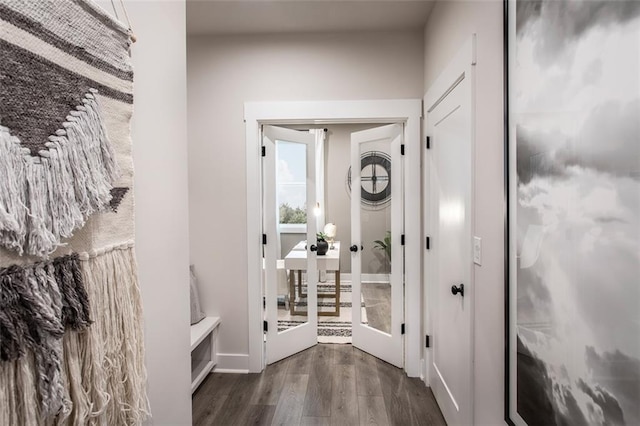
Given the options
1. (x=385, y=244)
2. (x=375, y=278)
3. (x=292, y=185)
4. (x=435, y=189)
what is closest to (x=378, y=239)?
(x=385, y=244)

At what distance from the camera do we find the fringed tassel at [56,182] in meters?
0.51

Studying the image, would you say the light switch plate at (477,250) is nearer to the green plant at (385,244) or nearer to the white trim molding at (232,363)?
the green plant at (385,244)

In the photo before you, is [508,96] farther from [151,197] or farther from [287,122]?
[287,122]

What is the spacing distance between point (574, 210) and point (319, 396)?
211 centimetres

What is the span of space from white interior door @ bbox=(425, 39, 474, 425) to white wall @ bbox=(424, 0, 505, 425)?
79 millimetres

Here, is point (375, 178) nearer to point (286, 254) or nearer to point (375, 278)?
point (375, 278)

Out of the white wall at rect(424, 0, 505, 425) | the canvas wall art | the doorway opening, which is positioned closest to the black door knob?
the white wall at rect(424, 0, 505, 425)

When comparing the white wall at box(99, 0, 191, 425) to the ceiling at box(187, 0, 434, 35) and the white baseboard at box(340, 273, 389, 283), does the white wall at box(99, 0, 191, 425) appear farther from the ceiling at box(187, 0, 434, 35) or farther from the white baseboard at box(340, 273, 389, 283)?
the white baseboard at box(340, 273, 389, 283)

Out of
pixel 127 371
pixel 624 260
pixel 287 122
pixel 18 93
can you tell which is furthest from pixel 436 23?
pixel 127 371

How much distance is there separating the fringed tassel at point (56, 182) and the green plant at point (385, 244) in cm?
244

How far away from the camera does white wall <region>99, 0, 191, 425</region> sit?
0.97 m

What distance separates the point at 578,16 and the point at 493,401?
54.7 inches

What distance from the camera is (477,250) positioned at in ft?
5.02

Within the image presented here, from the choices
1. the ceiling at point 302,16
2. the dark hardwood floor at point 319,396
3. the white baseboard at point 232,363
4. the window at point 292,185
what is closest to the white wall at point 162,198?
the dark hardwood floor at point 319,396
